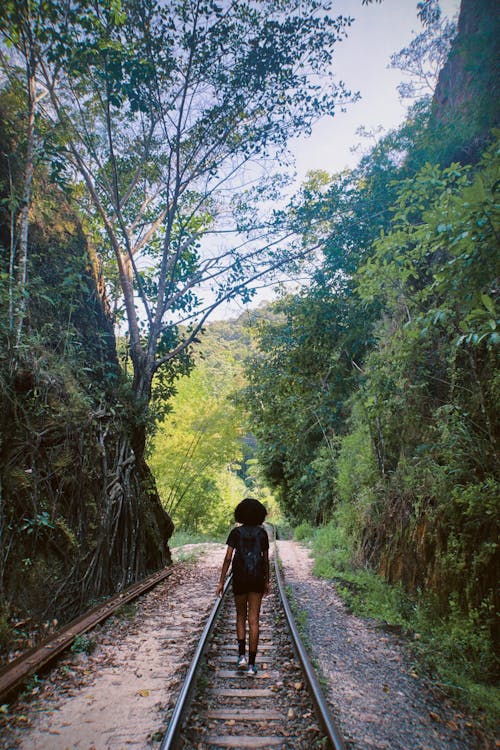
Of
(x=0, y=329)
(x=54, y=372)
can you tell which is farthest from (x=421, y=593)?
(x=0, y=329)

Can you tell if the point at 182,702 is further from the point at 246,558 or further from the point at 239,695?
the point at 246,558

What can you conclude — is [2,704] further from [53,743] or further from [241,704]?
[241,704]

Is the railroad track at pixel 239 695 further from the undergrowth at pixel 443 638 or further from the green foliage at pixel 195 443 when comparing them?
the green foliage at pixel 195 443

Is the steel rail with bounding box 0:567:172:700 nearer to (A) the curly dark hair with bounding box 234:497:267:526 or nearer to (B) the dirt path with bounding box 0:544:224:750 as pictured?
(B) the dirt path with bounding box 0:544:224:750

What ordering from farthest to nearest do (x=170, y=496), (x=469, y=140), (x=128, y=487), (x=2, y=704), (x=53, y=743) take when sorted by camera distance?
(x=170, y=496), (x=469, y=140), (x=128, y=487), (x=2, y=704), (x=53, y=743)

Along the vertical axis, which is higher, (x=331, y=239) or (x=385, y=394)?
(x=331, y=239)

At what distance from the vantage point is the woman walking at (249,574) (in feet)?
14.5

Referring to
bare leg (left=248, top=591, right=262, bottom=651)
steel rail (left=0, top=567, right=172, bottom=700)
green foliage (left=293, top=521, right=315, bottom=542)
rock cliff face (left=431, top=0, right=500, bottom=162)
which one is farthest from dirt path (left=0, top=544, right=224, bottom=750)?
green foliage (left=293, top=521, right=315, bottom=542)

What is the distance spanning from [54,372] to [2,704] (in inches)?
178

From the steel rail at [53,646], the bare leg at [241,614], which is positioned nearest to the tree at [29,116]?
the steel rail at [53,646]

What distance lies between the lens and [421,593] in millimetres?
6070

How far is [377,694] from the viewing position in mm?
3996

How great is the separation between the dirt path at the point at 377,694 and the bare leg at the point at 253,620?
85cm

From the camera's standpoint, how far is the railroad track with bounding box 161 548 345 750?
314 centimetres
